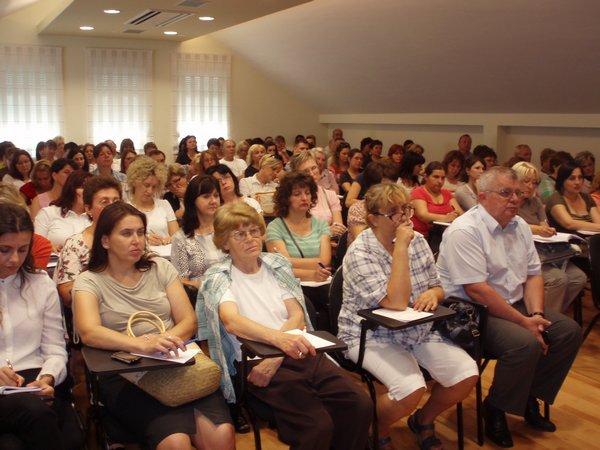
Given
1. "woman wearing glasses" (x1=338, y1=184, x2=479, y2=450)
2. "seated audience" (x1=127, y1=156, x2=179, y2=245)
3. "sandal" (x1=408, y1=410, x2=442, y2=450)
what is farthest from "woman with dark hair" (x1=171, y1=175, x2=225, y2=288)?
"sandal" (x1=408, y1=410, x2=442, y2=450)

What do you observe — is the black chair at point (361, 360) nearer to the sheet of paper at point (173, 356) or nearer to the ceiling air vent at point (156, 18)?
the sheet of paper at point (173, 356)

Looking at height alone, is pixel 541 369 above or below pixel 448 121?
below

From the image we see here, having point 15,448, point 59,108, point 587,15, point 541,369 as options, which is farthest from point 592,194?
point 59,108

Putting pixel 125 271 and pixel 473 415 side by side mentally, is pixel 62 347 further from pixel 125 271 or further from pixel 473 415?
pixel 473 415

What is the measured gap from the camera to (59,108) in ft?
36.1

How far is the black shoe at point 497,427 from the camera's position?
2957 millimetres

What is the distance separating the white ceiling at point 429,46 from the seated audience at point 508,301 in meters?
4.02

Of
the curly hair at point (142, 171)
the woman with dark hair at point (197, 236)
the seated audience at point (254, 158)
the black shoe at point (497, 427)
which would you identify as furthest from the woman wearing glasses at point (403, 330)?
the seated audience at point (254, 158)

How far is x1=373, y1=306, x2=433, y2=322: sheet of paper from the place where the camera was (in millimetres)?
2584

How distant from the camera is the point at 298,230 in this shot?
3.90m

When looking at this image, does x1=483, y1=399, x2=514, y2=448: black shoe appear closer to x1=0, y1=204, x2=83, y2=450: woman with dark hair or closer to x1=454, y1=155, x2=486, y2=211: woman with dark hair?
x1=0, y1=204, x2=83, y2=450: woman with dark hair

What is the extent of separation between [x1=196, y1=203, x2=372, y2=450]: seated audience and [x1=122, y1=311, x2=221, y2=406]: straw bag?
0.20 meters

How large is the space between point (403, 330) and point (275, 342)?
731 mm

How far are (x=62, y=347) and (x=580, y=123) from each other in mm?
7770
